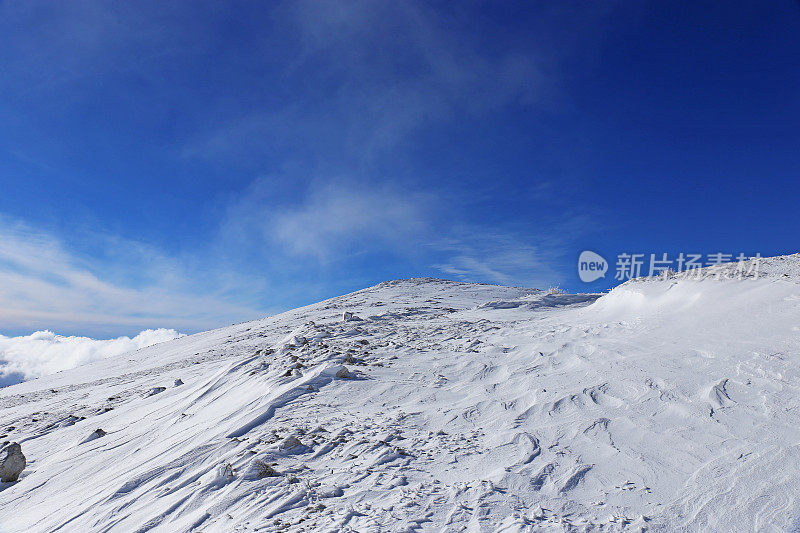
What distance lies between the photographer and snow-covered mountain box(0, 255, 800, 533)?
2.79 meters

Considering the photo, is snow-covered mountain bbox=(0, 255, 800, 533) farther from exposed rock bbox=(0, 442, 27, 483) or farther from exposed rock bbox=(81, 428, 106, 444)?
exposed rock bbox=(0, 442, 27, 483)

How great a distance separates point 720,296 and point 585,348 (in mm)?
2756

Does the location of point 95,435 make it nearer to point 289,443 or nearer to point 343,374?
point 343,374

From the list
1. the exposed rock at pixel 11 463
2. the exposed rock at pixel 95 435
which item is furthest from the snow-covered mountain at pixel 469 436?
the exposed rock at pixel 11 463

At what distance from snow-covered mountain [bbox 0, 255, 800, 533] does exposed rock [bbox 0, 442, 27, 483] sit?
14 cm

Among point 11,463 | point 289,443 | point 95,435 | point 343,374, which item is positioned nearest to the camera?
point 289,443

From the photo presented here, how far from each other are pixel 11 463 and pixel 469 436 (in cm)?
525

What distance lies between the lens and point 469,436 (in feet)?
12.7

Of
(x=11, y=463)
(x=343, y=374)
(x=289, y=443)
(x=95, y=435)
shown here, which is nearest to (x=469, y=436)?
(x=289, y=443)

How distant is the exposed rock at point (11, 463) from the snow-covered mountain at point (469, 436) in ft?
0.47

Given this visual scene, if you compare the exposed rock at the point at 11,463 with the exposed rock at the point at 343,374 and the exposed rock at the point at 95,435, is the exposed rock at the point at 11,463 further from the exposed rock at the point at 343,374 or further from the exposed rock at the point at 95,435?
the exposed rock at the point at 343,374

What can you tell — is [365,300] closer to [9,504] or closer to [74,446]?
[74,446]

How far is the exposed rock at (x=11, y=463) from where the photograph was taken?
5.10m

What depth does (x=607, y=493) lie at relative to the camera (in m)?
2.88
